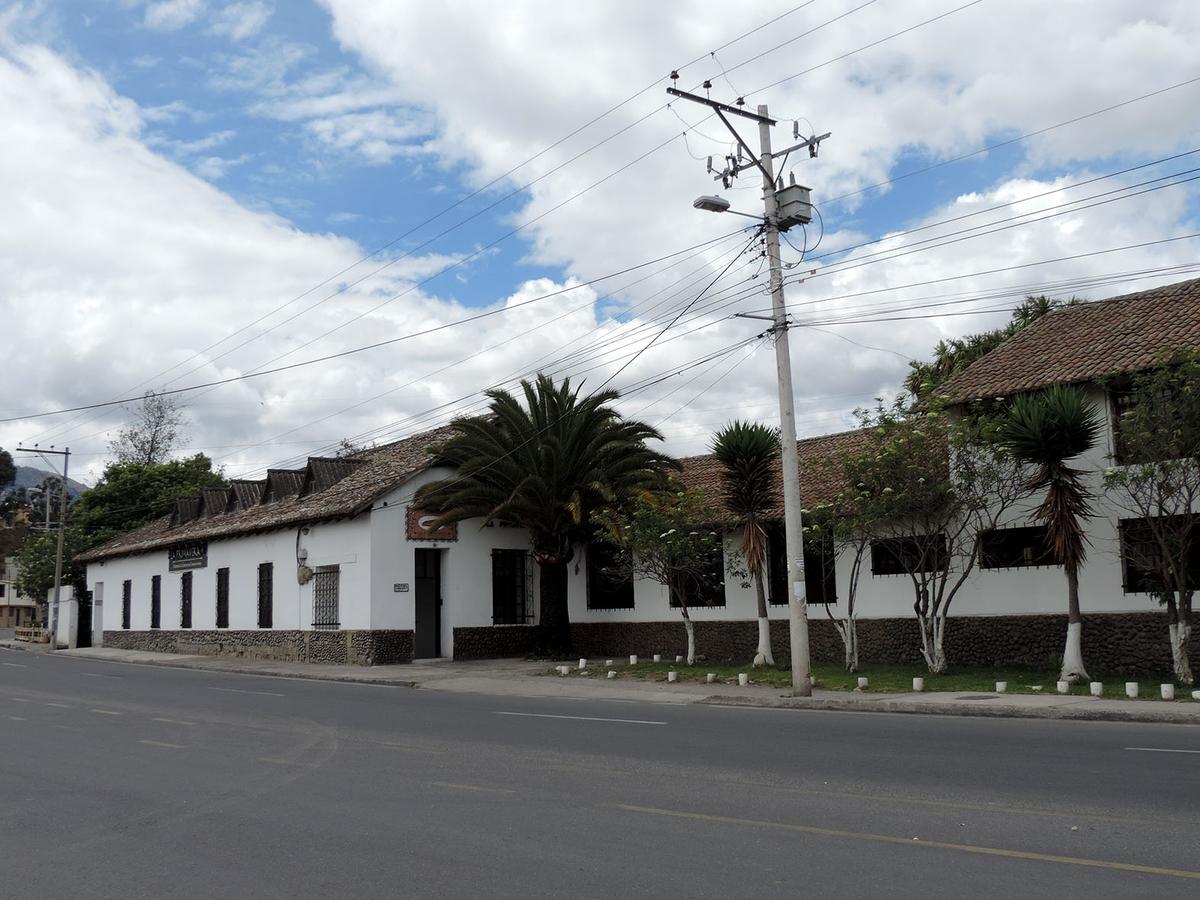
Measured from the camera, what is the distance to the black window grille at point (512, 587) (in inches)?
1294

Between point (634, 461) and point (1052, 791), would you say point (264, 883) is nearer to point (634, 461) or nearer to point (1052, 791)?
point (1052, 791)

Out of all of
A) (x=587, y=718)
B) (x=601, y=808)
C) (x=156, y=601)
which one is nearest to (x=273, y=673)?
(x=587, y=718)

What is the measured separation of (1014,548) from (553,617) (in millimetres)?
12850

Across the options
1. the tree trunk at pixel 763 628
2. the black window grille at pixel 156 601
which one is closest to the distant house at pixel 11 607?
the black window grille at pixel 156 601

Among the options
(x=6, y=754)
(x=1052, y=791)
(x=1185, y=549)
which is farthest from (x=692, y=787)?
(x=1185, y=549)

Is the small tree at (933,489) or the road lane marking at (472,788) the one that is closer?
the road lane marking at (472,788)

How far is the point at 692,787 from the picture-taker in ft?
31.7

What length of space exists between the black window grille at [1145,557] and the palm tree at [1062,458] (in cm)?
97

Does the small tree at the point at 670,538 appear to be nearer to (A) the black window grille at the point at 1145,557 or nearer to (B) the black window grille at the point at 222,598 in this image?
(A) the black window grille at the point at 1145,557

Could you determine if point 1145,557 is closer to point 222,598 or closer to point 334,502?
point 334,502

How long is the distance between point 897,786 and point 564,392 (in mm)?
20780

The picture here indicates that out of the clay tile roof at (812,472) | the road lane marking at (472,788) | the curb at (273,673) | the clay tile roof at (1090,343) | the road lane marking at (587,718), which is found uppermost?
the clay tile roof at (1090,343)

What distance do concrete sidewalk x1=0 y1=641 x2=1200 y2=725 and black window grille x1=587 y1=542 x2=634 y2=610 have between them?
301 cm

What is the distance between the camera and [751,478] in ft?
79.8
